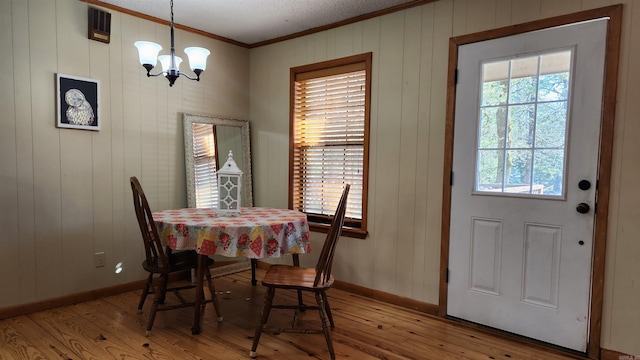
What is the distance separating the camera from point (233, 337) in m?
2.54

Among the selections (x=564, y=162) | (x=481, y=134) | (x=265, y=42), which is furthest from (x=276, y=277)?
(x=265, y=42)

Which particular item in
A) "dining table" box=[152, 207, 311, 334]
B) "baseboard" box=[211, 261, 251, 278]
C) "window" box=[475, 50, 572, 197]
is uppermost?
"window" box=[475, 50, 572, 197]

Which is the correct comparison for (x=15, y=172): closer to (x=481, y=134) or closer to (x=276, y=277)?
(x=276, y=277)

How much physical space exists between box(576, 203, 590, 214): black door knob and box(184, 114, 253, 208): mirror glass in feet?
9.60

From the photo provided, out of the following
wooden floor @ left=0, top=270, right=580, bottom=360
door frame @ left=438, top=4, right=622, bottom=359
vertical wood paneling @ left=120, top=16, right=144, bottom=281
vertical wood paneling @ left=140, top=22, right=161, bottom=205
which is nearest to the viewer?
door frame @ left=438, top=4, right=622, bottom=359

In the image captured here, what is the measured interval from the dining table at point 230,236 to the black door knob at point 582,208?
1707mm

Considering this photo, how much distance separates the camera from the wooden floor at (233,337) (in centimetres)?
231

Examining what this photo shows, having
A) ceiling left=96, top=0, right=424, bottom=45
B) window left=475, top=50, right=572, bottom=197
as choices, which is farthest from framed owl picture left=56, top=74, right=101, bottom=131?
window left=475, top=50, right=572, bottom=197

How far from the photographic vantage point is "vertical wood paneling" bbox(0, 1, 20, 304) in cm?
267

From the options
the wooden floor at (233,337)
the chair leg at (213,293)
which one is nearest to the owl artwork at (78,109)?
the wooden floor at (233,337)

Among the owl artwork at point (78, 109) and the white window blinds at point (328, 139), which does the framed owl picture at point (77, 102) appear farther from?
the white window blinds at point (328, 139)

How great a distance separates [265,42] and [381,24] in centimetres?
139

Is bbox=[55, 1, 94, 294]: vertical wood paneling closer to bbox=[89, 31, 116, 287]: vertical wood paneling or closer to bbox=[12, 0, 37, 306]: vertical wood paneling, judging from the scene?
bbox=[89, 31, 116, 287]: vertical wood paneling

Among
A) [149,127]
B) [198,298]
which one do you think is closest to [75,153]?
[149,127]
